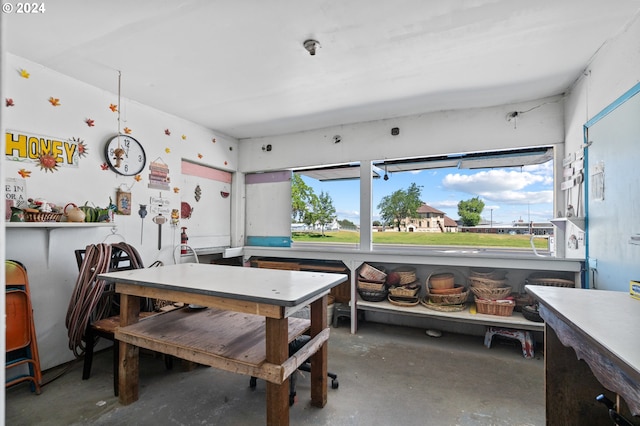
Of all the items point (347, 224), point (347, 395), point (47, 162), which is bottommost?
point (347, 395)

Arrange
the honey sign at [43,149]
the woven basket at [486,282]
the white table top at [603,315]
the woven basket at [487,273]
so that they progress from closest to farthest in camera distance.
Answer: the white table top at [603,315]
the honey sign at [43,149]
the woven basket at [486,282]
the woven basket at [487,273]

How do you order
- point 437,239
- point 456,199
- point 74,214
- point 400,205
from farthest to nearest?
point 400,205
point 437,239
point 456,199
point 74,214

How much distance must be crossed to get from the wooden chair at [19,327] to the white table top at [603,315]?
3592mm

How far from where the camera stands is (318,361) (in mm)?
2213

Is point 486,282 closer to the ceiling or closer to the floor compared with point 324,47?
closer to the floor

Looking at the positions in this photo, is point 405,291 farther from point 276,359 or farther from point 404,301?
point 276,359

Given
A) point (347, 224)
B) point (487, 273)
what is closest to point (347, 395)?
point (487, 273)

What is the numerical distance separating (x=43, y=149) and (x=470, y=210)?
4.65 meters

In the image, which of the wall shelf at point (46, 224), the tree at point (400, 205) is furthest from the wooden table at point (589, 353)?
the wall shelf at point (46, 224)

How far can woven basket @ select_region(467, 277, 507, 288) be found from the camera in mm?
3312

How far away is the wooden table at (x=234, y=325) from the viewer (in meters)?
1.72

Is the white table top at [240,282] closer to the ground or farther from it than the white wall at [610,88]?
closer to the ground

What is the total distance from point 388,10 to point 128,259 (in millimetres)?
3163

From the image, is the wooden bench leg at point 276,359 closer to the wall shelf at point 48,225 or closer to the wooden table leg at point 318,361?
the wooden table leg at point 318,361
